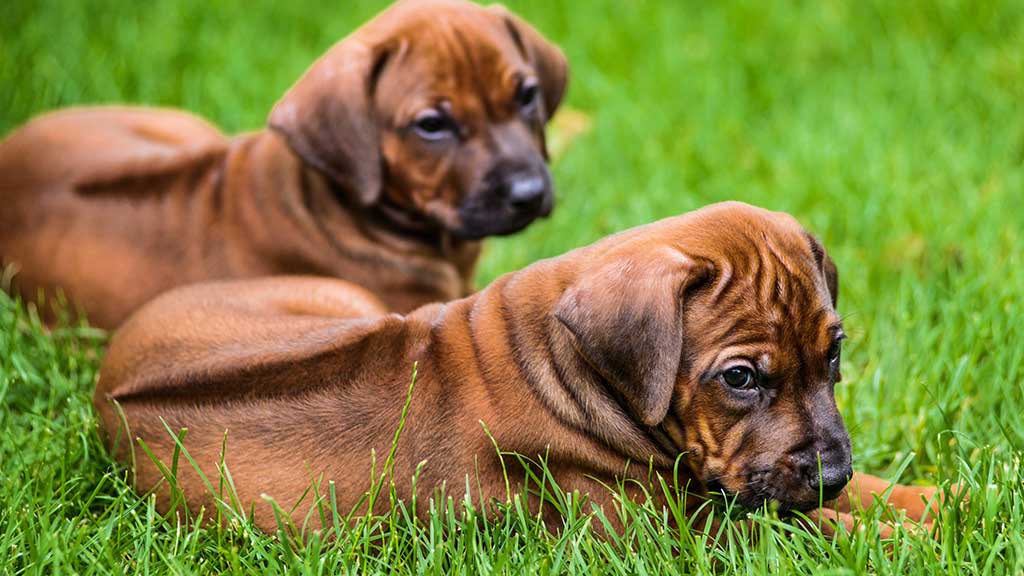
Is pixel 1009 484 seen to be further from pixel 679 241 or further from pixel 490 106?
pixel 490 106

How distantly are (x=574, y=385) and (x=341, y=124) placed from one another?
85.0 inches

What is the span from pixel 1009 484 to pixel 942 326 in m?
1.44

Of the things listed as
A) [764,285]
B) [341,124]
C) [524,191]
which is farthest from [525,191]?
[764,285]

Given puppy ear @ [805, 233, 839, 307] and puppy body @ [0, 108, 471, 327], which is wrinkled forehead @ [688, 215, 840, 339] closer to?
puppy ear @ [805, 233, 839, 307]

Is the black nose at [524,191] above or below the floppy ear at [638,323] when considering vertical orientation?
below

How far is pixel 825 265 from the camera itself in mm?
4234

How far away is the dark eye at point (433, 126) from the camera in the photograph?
18.6ft

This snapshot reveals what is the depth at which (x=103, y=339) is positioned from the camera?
18.8ft

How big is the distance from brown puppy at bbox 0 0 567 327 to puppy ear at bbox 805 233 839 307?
1718mm

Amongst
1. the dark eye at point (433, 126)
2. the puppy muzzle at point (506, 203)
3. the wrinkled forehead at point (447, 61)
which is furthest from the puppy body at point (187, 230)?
the wrinkled forehead at point (447, 61)

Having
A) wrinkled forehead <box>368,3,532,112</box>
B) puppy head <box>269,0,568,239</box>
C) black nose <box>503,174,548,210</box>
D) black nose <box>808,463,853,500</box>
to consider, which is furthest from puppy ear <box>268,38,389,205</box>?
black nose <box>808,463,853,500</box>

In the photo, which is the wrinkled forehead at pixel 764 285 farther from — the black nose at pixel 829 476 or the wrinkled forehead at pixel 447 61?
the wrinkled forehead at pixel 447 61

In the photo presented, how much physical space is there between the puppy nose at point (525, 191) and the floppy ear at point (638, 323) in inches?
75.5

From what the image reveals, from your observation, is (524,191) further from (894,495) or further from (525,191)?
(894,495)
